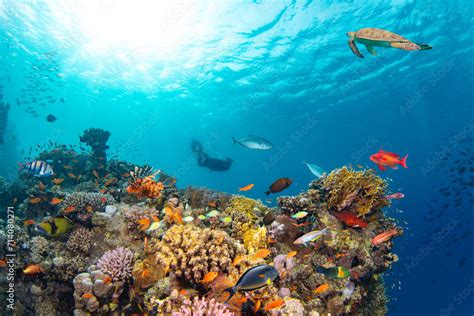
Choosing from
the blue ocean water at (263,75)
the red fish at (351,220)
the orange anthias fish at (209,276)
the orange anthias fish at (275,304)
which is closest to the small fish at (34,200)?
the orange anthias fish at (209,276)

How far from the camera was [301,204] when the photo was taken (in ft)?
19.1

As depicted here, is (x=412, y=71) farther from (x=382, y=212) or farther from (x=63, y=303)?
(x=63, y=303)

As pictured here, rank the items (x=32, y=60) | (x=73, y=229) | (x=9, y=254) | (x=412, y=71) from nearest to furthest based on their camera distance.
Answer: (x=9, y=254) < (x=73, y=229) < (x=32, y=60) < (x=412, y=71)

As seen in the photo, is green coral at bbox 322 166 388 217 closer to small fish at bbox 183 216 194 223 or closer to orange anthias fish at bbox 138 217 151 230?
small fish at bbox 183 216 194 223

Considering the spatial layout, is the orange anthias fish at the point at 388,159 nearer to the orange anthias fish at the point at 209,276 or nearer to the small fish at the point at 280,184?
the small fish at the point at 280,184

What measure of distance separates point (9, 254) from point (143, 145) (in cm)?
10311

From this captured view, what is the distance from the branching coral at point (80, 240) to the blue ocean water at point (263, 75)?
714 cm

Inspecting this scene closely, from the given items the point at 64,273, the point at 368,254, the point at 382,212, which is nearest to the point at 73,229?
the point at 64,273

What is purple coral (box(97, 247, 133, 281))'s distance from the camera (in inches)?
176

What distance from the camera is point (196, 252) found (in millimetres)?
3832

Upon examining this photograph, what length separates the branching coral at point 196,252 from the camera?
12.1 ft

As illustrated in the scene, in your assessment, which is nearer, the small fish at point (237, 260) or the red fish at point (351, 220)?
the small fish at point (237, 260)

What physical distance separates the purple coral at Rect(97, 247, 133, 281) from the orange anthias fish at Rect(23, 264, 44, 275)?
1.37 meters

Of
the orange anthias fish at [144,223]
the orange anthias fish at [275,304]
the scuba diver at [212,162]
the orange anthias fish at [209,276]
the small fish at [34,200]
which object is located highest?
the scuba diver at [212,162]
